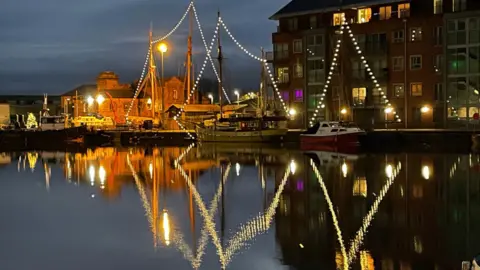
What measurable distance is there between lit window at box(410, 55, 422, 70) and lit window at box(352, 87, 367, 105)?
19.1ft

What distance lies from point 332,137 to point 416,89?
14.5 m

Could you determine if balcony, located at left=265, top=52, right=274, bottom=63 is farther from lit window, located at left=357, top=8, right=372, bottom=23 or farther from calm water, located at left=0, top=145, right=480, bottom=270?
calm water, located at left=0, top=145, right=480, bottom=270

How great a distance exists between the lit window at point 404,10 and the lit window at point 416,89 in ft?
24.8

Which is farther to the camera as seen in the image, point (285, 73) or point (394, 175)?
point (285, 73)

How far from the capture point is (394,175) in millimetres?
36219

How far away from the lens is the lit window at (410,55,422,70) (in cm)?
7200

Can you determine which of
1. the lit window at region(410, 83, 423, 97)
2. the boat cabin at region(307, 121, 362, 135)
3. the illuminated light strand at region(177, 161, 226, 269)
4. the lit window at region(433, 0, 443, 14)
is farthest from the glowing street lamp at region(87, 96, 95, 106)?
the illuminated light strand at region(177, 161, 226, 269)

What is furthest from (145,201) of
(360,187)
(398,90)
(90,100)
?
(90,100)

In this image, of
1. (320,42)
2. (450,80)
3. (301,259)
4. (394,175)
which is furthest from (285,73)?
(301,259)

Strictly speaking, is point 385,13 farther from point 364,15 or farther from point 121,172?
point 121,172

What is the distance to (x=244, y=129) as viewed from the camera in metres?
76.1

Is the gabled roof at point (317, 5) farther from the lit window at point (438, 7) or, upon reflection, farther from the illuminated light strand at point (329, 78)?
the lit window at point (438, 7)

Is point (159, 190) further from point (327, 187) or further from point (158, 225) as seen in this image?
point (158, 225)

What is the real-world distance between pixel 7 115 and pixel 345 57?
82143 millimetres
